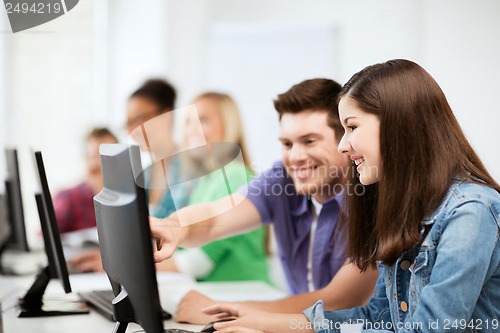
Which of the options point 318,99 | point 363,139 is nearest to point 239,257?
point 318,99

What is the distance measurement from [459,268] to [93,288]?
151 centimetres

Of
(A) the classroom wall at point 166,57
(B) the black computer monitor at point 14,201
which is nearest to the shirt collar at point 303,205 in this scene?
(B) the black computer monitor at point 14,201

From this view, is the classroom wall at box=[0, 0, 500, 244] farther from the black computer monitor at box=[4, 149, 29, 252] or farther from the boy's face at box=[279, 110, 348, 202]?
the boy's face at box=[279, 110, 348, 202]

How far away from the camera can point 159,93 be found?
3.20 meters

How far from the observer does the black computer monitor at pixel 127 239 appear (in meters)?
1.04

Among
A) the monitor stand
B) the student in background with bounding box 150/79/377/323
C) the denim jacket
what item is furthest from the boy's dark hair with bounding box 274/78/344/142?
the monitor stand

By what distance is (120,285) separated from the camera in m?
1.25

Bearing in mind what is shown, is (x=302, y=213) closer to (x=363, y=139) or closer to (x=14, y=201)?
(x=363, y=139)

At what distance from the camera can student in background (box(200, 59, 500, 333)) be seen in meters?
1.10

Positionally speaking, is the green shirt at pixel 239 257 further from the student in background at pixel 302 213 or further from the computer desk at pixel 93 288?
the student in background at pixel 302 213

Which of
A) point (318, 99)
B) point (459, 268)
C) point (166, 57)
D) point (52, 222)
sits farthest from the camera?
point (166, 57)

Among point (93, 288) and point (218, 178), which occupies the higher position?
point (218, 178)

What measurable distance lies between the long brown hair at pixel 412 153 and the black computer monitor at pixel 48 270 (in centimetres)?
86

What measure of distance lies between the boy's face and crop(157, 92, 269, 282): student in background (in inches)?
10.5
